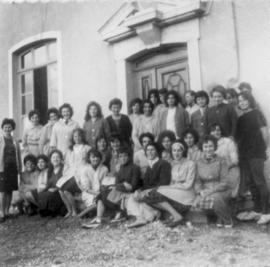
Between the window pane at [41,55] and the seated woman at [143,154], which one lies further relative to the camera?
the window pane at [41,55]

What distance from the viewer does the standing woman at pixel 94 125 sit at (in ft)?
20.5

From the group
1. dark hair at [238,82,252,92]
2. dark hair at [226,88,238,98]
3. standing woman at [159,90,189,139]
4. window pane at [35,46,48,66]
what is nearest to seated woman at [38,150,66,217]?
standing woman at [159,90,189,139]

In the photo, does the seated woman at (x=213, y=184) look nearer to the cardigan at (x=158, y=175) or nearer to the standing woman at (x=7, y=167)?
the cardigan at (x=158, y=175)

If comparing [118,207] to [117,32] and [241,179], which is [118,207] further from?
[117,32]

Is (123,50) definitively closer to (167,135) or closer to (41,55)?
(41,55)

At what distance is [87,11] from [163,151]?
346cm

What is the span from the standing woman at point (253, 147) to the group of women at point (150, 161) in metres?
0.01

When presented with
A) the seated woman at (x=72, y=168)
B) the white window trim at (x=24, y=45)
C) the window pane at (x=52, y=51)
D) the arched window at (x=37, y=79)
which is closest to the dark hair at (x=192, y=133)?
the seated woman at (x=72, y=168)

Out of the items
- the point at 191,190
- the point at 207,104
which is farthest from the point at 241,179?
the point at 207,104

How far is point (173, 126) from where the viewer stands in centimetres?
591

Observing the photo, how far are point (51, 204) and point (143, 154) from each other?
139 cm

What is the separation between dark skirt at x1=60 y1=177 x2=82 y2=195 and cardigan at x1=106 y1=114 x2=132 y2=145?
84 cm

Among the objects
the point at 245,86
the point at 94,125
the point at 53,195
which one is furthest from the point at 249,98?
the point at 53,195

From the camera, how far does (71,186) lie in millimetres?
5965
